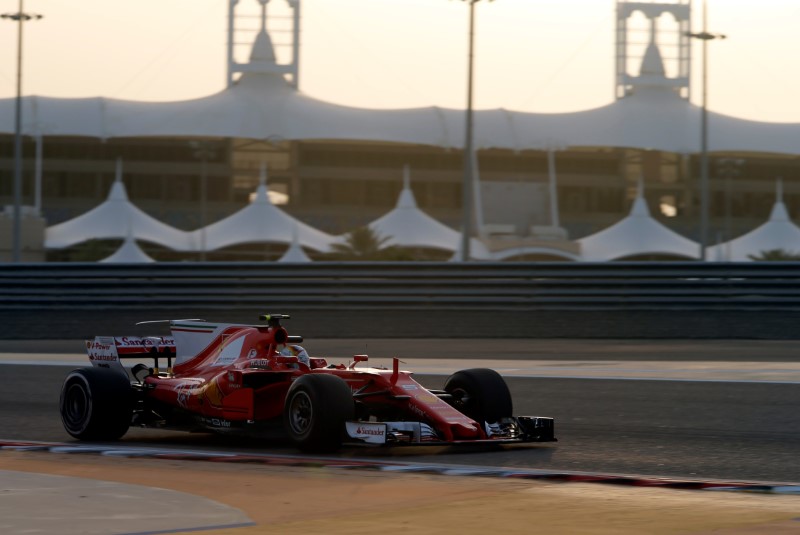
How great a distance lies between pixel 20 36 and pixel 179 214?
38.1m

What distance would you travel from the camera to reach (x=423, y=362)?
16.2m

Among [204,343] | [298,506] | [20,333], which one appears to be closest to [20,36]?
[20,333]

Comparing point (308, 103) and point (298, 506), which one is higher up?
point (308, 103)

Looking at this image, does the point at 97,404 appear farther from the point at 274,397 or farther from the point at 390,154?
the point at 390,154

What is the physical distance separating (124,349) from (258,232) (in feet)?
156

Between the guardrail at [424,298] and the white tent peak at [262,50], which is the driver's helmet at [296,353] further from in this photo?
the white tent peak at [262,50]

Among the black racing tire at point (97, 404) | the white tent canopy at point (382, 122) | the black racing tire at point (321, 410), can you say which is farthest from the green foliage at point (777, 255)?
the black racing tire at point (321, 410)

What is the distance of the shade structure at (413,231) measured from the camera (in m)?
57.5

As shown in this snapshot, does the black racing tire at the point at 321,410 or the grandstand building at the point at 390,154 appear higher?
the grandstand building at the point at 390,154

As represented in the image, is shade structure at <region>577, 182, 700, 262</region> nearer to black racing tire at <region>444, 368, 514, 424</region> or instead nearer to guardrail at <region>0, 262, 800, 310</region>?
guardrail at <region>0, 262, 800, 310</region>

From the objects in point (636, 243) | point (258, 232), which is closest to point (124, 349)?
point (258, 232)

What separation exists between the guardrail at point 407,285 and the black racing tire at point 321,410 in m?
11.0

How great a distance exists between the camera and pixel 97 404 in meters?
10.2

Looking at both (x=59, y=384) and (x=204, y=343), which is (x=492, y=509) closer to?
(x=204, y=343)
